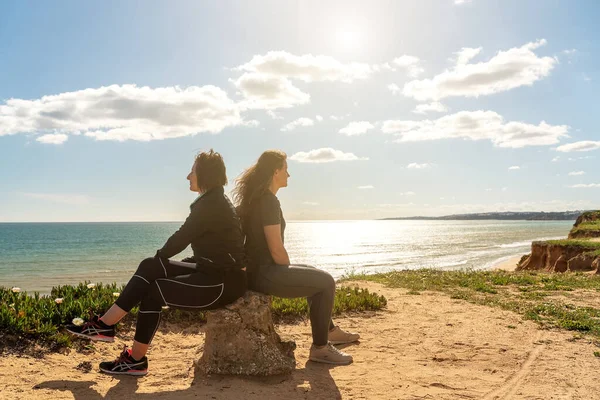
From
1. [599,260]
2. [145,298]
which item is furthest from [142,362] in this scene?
[599,260]

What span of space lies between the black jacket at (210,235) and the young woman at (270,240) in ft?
1.42

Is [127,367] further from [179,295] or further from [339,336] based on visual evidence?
[339,336]

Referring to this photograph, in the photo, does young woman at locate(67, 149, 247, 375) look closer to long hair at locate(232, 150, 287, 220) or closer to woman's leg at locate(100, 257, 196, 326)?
woman's leg at locate(100, 257, 196, 326)

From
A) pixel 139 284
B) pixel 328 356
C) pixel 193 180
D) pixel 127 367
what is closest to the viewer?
pixel 139 284

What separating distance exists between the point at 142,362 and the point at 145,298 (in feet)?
2.72

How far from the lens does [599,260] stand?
61.4 feet

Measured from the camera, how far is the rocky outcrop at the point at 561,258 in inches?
803

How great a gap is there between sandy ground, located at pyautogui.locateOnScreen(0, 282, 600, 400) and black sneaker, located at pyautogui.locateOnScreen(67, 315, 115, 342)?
0.52 m

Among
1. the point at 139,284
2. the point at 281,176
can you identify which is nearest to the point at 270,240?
the point at 281,176

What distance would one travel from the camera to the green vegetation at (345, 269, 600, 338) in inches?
340

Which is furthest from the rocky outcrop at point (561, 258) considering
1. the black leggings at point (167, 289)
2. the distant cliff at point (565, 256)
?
the black leggings at point (167, 289)

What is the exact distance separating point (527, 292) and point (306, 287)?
8.65 metres

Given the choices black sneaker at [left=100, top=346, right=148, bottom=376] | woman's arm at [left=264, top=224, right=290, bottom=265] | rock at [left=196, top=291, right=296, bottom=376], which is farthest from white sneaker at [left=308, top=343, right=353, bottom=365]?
black sneaker at [left=100, top=346, right=148, bottom=376]

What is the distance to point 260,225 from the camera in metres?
5.43
